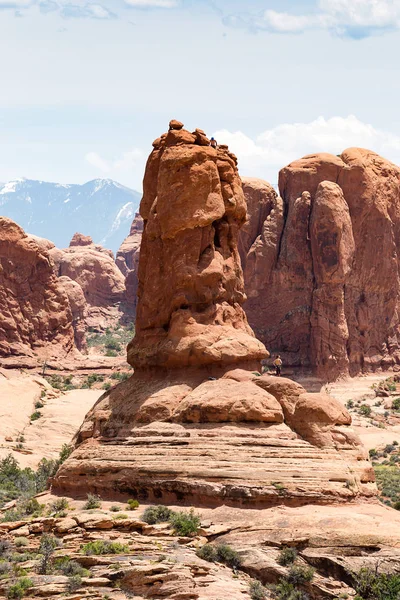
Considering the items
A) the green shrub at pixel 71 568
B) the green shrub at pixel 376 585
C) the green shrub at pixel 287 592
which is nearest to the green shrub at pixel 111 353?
the green shrub at pixel 71 568

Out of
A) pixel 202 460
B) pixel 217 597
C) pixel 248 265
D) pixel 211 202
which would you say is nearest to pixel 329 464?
pixel 202 460

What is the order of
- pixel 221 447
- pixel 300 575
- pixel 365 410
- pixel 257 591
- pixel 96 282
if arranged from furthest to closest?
1. pixel 96 282
2. pixel 365 410
3. pixel 221 447
4. pixel 300 575
5. pixel 257 591

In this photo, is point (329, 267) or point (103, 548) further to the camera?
point (329, 267)

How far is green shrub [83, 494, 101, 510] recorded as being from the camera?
35531 millimetres

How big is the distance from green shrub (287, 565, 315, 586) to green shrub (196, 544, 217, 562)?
Answer: 6.59 feet

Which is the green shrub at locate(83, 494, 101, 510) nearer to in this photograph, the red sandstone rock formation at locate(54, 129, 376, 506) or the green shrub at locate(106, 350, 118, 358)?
the red sandstone rock formation at locate(54, 129, 376, 506)

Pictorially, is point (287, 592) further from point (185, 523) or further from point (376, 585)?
point (185, 523)

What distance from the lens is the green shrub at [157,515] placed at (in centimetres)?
3369

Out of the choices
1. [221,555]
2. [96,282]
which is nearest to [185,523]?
[221,555]

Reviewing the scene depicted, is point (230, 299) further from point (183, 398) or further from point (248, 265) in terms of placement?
point (248, 265)

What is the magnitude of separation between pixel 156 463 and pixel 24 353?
48.1m

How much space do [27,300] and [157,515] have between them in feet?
166

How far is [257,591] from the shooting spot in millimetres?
30000

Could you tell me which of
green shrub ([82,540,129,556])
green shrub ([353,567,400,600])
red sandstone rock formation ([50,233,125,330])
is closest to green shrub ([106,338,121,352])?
red sandstone rock formation ([50,233,125,330])
